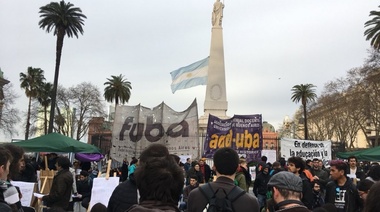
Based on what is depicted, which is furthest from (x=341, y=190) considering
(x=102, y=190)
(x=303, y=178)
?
(x=102, y=190)

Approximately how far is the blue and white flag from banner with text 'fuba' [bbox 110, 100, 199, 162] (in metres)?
5.62

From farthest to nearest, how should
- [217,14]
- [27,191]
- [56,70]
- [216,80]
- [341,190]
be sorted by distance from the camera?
[217,14] → [216,80] → [56,70] → [27,191] → [341,190]

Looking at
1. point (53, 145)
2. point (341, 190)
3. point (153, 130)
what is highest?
point (153, 130)

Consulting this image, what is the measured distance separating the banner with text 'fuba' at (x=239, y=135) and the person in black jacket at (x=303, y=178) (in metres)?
8.43

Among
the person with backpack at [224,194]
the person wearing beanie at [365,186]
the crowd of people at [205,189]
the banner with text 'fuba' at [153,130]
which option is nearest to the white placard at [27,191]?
the crowd of people at [205,189]

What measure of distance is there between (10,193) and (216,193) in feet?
5.64

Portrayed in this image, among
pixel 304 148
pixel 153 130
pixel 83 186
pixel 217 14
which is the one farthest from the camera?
pixel 217 14

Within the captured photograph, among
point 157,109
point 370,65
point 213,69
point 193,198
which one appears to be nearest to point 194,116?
point 157,109

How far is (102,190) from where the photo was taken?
7.36 m

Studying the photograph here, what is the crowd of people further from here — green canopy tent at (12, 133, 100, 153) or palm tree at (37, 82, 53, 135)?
palm tree at (37, 82, 53, 135)

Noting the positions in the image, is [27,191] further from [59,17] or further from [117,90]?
[117,90]

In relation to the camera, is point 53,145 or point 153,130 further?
point 153,130

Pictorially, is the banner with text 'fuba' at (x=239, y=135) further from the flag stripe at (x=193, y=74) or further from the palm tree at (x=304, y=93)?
the palm tree at (x=304, y=93)

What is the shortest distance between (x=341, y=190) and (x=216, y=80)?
92.1 ft
